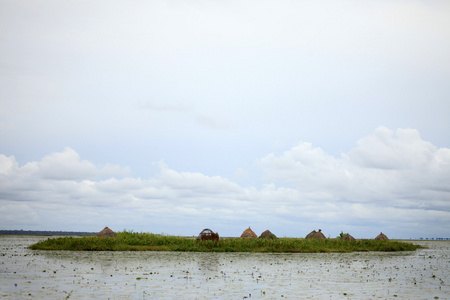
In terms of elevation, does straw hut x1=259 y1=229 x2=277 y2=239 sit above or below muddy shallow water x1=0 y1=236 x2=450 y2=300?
above

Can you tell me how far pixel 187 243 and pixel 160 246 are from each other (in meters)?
3.73

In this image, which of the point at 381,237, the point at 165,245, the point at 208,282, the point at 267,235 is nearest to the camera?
the point at 208,282

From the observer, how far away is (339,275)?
31.7 m

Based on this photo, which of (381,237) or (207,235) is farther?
(381,237)

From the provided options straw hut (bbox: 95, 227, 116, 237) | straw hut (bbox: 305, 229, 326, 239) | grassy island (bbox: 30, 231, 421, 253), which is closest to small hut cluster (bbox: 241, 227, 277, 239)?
straw hut (bbox: 305, 229, 326, 239)

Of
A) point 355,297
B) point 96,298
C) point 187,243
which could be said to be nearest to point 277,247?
point 187,243

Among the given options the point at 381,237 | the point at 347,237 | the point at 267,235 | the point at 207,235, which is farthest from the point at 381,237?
the point at 207,235

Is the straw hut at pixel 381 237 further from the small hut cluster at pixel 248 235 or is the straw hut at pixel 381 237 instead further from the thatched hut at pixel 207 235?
the thatched hut at pixel 207 235

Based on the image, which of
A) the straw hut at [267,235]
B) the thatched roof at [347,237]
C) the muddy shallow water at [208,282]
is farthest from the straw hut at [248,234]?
the muddy shallow water at [208,282]

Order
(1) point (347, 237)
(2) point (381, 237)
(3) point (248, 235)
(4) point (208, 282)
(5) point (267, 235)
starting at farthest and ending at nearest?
(2) point (381, 237)
(3) point (248, 235)
(5) point (267, 235)
(1) point (347, 237)
(4) point (208, 282)

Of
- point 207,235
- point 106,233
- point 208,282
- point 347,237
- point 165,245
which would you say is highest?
point 347,237

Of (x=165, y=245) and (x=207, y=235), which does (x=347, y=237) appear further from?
(x=165, y=245)

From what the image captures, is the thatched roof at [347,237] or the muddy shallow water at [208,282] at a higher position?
the thatched roof at [347,237]

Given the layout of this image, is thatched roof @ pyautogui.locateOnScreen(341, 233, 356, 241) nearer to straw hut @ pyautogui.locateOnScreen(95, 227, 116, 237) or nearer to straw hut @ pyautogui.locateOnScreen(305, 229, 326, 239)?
straw hut @ pyautogui.locateOnScreen(305, 229, 326, 239)
